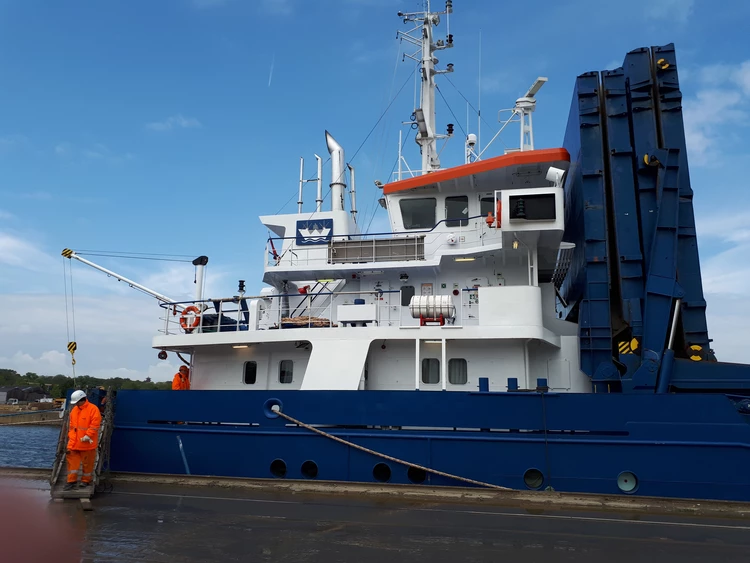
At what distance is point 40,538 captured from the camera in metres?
5.40

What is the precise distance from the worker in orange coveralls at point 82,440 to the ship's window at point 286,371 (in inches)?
135

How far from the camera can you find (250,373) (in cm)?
1088

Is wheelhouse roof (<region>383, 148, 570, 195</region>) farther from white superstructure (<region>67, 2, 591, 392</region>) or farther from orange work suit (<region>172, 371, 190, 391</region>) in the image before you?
orange work suit (<region>172, 371, 190, 391</region>)

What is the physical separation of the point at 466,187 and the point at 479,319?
123 inches

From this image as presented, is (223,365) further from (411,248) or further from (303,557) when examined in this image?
(303,557)

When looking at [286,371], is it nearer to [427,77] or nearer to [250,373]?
[250,373]

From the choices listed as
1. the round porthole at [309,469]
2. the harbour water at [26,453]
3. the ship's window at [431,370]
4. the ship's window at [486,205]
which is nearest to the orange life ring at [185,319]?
the round porthole at [309,469]

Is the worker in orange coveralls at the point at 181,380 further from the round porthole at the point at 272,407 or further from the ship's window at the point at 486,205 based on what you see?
the ship's window at the point at 486,205

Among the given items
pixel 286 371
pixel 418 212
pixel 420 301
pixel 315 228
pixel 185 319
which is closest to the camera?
pixel 420 301

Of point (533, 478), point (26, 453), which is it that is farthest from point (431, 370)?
point (26, 453)

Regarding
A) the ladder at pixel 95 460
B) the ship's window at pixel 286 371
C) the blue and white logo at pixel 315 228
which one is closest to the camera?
the ladder at pixel 95 460

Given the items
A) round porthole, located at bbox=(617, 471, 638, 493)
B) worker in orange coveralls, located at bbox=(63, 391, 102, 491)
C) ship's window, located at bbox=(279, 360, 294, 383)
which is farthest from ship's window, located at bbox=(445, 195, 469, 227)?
worker in orange coveralls, located at bbox=(63, 391, 102, 491)

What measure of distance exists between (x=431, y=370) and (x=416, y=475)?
2154 mm

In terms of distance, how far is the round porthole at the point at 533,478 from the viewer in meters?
7.95
